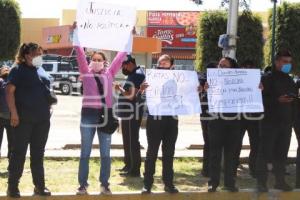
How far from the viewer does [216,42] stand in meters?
10.2

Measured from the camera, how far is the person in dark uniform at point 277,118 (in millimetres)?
7133

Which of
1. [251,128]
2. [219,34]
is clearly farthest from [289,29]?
[251,128]

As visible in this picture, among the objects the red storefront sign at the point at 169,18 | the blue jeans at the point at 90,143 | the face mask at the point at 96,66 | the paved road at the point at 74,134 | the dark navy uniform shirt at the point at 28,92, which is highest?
the red storefront sign at the point at 169,18

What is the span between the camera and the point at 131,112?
27.8 feet

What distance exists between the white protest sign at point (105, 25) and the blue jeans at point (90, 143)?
2.76ft

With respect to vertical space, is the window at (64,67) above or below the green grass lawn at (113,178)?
above

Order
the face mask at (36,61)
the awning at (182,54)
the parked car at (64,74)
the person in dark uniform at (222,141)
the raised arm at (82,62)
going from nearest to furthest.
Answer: the face mask at (36,61) < the raised arm at (82,62) < the person in dark uniform at (222,141) < the parked car at (64,74) < the awning at (182,54)

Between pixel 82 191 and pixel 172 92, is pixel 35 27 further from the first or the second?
pixel 82 191

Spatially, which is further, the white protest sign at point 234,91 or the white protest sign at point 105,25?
the white protest sign at point 234,91

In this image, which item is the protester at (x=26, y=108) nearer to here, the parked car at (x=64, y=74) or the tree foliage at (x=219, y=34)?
the tree foliage at (x=219, y=34)

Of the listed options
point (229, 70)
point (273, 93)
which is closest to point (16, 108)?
point (229, 70)

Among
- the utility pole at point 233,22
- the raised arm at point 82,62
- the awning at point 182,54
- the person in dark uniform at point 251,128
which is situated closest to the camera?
the raised arm at point 82,62

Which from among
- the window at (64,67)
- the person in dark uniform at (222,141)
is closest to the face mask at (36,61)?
the person in dark uniform at (222,141)

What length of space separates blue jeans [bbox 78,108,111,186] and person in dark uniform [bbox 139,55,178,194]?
508 mm
